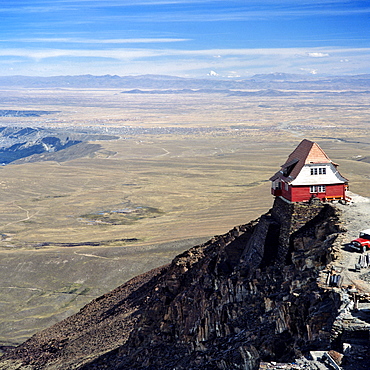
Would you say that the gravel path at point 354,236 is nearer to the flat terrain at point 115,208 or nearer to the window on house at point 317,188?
the window on house at point 317,188

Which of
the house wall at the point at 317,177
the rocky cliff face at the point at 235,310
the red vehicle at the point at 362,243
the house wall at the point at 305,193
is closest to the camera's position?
the rocky cliff face at the point at 235,310

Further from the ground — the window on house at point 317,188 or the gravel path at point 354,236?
the window on house at point 317,188

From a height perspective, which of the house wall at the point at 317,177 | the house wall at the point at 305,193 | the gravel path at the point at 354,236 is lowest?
the gravel path at the point at 354,236

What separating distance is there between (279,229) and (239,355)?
692 cm

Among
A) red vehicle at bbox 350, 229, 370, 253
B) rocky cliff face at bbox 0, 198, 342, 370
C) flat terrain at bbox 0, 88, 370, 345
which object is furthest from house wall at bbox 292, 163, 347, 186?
flat terrain at bbox 0, 88, 370, 345

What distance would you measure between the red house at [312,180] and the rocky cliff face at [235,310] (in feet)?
1.51

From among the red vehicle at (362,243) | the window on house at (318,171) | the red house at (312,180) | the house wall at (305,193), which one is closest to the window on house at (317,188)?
the red house at (312,180)

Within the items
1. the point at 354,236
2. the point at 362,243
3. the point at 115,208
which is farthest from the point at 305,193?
the point at 115,208

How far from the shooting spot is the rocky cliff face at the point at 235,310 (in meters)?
15.7

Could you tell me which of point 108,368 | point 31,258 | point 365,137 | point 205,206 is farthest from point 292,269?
point 365,137

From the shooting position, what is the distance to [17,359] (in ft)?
108

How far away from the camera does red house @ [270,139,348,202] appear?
21.8 meters

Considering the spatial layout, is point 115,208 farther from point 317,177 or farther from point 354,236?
point 354,236

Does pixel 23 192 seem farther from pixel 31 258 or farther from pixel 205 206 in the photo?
pixel 31 258
